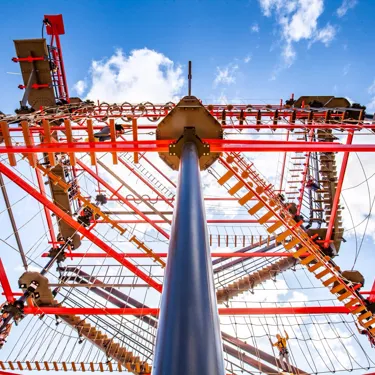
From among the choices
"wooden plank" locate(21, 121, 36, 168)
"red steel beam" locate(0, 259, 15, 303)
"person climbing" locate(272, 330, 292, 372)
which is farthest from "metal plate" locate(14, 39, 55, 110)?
"person climbing" locate(272, 330, 292, 372)

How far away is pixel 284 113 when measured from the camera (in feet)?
30.1

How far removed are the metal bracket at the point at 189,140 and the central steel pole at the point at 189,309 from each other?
2.44m

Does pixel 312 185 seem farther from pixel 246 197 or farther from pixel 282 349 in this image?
pixel 282 349

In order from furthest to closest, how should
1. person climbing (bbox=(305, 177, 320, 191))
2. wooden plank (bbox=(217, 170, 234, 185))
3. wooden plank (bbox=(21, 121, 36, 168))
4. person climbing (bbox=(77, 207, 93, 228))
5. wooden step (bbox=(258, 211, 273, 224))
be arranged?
person climbing (bbox=(77, 207, 93, 228))
person climbing (bbox=(305, 177, 320, 191))
wooden step (bbox=(258, 211, 273, 224))
wooden plank (bbox=(217, 170, 234, 185))
wooden plank (bbox=(21, 121, 36, 168))

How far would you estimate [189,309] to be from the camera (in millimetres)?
1661

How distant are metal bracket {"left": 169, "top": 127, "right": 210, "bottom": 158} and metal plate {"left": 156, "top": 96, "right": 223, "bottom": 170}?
226 mm

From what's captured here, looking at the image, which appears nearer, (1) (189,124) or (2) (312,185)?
(1) (189,124)

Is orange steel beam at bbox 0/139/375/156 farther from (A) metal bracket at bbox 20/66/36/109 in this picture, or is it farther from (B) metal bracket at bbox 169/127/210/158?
(A) metal bracket at bbox 20/66/36/109

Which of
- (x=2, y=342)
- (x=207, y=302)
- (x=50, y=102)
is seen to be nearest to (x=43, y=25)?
(x=50, y=102)

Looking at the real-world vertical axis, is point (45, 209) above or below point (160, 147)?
above

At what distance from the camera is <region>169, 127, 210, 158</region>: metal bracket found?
4961mm

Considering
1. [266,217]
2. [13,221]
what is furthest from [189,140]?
[13,221]

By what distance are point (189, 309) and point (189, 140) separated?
3.67 metres

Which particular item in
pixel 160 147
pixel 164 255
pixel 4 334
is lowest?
pixel 4 334
